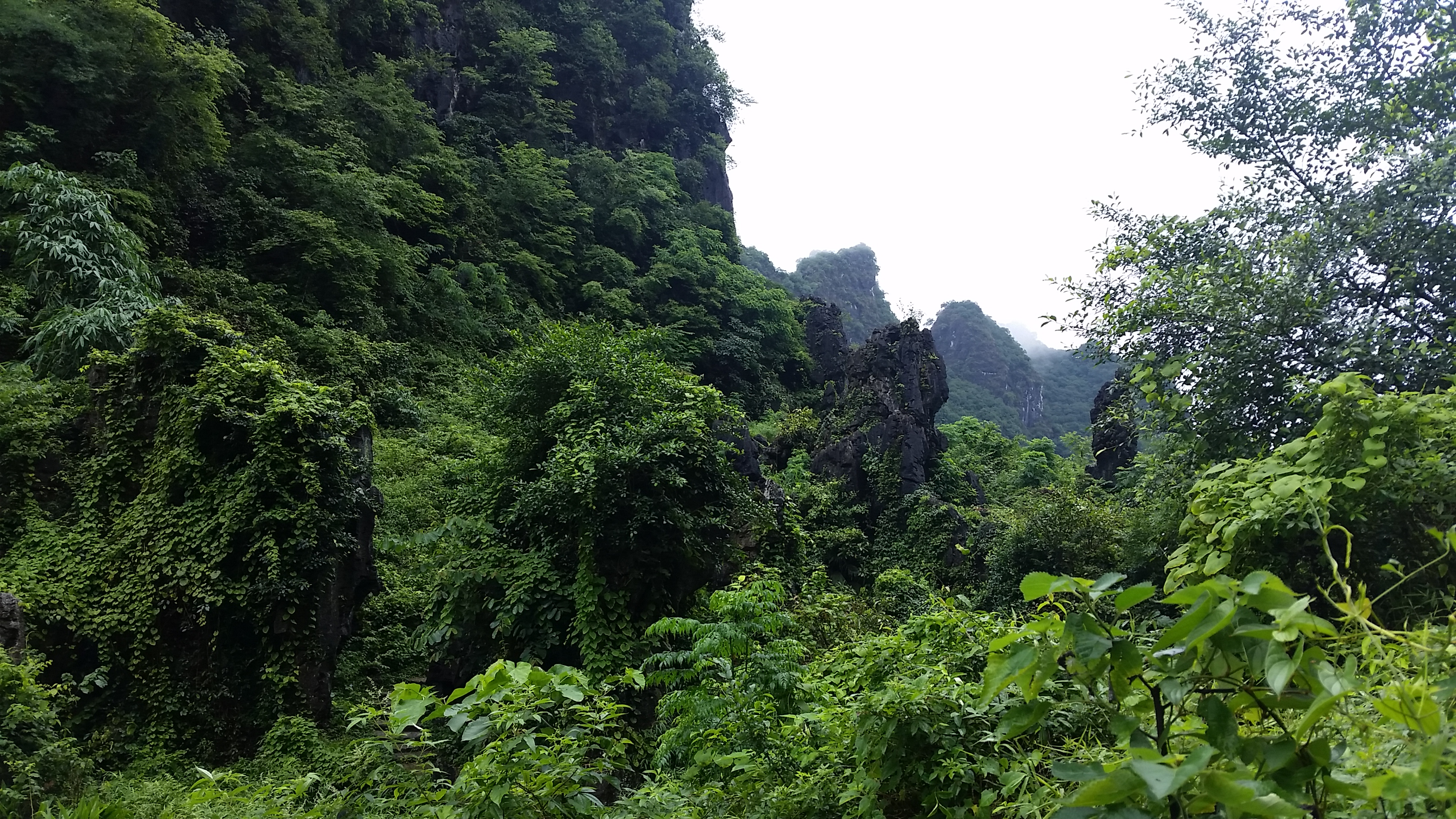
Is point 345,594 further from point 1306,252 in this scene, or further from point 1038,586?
point 1306,252

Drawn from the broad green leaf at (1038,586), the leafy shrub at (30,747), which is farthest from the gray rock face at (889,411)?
the broad green leaf at (1038,586)

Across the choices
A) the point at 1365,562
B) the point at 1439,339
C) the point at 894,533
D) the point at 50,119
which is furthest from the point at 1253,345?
the point at 50,119

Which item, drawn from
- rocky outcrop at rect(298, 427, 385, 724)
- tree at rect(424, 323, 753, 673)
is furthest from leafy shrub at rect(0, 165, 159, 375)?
tree at rect(424, 323, 753, 673)

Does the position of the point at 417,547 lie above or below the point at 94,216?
below

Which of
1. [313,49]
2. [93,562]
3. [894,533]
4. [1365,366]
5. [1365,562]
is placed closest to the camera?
[1365,562]

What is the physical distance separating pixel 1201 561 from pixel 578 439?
513 cm

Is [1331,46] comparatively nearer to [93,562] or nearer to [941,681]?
[941,681]

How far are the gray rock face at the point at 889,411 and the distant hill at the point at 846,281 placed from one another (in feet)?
81.5

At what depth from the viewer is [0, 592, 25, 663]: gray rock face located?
166 inches

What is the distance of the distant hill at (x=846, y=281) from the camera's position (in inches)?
1793

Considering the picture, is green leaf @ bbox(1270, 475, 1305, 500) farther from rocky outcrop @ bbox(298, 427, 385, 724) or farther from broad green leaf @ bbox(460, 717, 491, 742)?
rocky outcrop @ bbox(298, 427, 385, 724)

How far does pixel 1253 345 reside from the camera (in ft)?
13.9

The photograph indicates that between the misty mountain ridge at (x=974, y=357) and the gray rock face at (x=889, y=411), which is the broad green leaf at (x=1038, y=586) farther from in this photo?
the misty mountain ridge at (x=974, y=357)

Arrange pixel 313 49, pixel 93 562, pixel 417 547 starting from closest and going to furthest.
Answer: pixel 93 562
pixel 417 547
pixel 313 49
